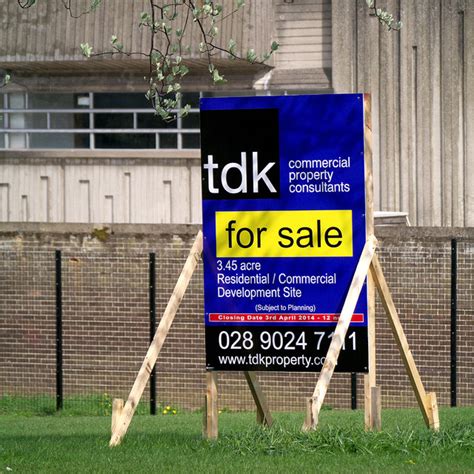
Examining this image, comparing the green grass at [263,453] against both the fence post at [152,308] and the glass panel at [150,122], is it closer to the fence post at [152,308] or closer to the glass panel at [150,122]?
the fence post at [152,308]

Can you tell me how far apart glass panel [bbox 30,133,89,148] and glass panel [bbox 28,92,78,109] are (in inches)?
22.0

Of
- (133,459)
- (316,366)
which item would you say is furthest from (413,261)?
(133,459)

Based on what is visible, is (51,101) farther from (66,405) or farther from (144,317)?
(66,405)

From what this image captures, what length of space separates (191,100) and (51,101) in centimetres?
276

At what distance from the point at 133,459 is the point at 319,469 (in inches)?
59.6

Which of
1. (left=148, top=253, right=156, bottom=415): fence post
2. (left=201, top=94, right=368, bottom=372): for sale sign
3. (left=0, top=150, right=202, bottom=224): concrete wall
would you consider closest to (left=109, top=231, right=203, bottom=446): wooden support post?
(left=201, top=94, right=368, bottom=372): for sale sign

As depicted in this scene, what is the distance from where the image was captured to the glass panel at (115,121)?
76.1ft

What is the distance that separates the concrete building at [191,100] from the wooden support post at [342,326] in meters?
12.2

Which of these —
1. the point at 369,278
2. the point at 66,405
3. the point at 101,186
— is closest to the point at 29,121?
the point at 101,186

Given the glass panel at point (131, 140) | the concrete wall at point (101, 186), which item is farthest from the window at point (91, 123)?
the concrete wall at point (101, 186)

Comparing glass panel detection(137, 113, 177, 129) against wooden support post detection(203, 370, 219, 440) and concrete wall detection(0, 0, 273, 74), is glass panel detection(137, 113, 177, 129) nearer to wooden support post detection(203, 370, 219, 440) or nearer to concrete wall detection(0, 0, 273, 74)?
concrete wall detection(0, 0, 273, 74)

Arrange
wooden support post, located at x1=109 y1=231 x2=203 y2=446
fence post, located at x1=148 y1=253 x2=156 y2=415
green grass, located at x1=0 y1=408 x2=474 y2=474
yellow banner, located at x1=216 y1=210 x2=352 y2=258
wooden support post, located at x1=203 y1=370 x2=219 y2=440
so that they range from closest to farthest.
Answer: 1. green grass, located at x1=0 y1=408 x2=474 y2=474
2. wooden support post, located at x1=109 y1=231 x2=203 y2=446
3. yellow banner, located at x1=216 y1=210 x2=352 y2=258
4. wooden support post, located at x1=203 y1=370 x2=219 y2=440
5. fence post, located at x1=148 y1=253 x2=156 y2=415

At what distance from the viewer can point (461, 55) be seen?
21766 millimetres

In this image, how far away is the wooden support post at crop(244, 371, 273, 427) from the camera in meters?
10.9
